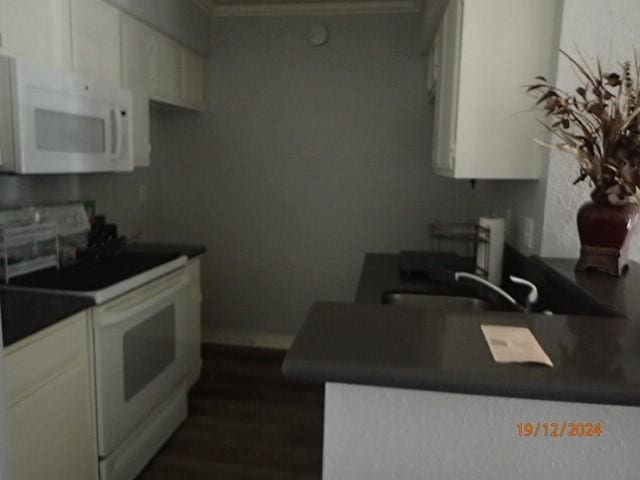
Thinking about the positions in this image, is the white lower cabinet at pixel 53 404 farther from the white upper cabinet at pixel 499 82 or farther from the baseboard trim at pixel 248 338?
the baseboard trim at pixel 248 338

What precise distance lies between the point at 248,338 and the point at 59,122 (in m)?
2.29

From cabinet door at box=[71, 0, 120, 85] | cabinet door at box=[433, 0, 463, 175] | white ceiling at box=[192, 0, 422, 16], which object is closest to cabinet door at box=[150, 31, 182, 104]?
cabinet door at box=[71, 0, 120, 85]

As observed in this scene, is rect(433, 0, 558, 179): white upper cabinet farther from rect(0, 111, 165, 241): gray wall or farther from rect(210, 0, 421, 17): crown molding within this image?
rect(0, 111, 165, 241): gray wall

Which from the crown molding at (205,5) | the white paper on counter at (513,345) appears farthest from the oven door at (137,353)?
the crown molding at (205,5)

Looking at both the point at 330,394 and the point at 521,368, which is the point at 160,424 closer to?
the point at 330,394

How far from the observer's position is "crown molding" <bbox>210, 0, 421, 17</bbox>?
334 cm

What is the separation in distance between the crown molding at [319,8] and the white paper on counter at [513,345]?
283 cm

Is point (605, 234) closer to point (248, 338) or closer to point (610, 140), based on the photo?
point (610, 140)

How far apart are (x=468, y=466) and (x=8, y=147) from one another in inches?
71.1

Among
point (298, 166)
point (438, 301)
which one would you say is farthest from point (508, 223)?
point (298, 166)

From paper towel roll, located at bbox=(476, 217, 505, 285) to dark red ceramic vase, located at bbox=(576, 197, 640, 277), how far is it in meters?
0.48

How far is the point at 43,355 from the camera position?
1595 mm

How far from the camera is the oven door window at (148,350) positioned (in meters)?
2.10

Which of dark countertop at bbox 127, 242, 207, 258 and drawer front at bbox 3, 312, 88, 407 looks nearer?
drawer front at bbox 3, 312, 88, 407
